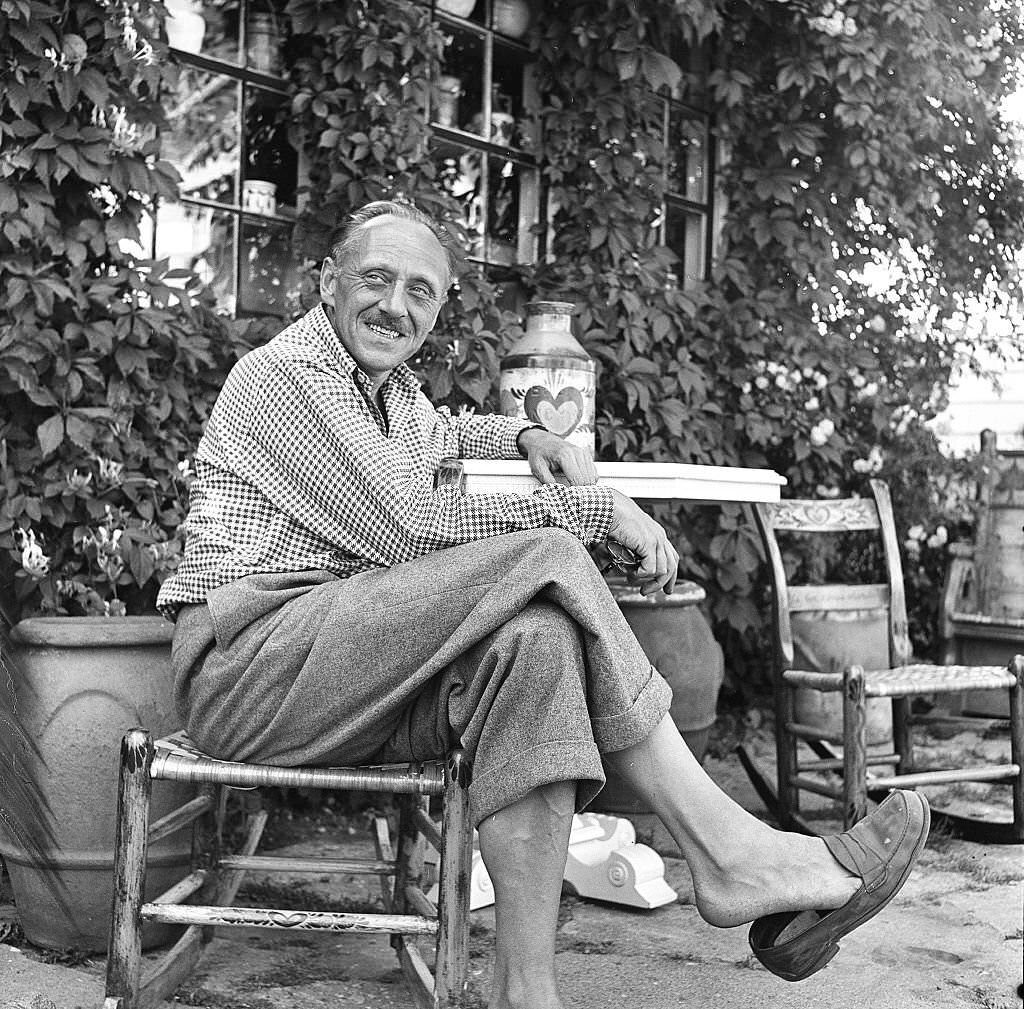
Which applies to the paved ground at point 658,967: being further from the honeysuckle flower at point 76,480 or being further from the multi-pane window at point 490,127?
the multi-pane window at point 490,127

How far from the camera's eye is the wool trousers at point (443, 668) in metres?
1.67

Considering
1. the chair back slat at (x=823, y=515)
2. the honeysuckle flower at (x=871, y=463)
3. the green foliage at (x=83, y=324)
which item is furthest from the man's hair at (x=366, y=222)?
the honeysuckle flower at (x=871, y=463)

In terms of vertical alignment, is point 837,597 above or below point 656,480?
below

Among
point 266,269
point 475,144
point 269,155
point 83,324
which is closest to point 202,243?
point 266,269

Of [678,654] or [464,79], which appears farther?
[464,79]

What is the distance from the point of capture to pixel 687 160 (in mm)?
4414

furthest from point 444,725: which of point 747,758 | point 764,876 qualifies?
point 747,758

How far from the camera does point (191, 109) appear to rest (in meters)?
3.19

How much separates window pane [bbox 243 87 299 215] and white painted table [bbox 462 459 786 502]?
1430mm

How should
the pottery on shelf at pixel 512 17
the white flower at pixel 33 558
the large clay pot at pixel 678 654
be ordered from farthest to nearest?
1. the pottery on shelf at pixel 512 17
2. the large clay pot at pixel 678 654
3. the white flower at pixel 33 558

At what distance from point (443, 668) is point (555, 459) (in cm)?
56

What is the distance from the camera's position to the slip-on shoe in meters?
1.74

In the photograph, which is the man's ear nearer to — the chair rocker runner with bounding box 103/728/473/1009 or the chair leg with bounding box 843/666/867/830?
the chair rocker runner with bounding box 103/728/473/1009

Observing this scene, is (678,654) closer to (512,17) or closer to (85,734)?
(85,734)
